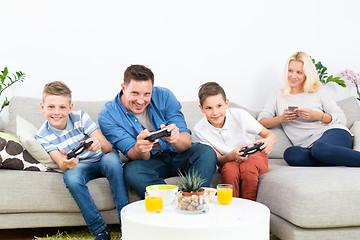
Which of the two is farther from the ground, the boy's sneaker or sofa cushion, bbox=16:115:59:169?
sofa cushion, bbox=16:115:59:169

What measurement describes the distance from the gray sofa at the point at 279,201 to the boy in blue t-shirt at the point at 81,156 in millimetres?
90

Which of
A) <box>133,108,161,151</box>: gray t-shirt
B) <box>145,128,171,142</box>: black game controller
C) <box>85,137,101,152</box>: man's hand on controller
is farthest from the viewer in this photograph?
<box>133,108,161,151</box>: gray t-shirt

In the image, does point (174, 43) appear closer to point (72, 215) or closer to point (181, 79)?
point (181, 79)

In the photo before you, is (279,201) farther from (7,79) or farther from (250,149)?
(7,79)

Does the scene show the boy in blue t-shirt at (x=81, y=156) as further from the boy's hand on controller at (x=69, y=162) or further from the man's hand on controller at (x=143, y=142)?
the man's hand on controller at (x=143, y=142)

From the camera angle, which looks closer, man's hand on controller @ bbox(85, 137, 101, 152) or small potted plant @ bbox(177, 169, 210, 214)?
small potted plant @ bbox(177, 169, 210, 214)

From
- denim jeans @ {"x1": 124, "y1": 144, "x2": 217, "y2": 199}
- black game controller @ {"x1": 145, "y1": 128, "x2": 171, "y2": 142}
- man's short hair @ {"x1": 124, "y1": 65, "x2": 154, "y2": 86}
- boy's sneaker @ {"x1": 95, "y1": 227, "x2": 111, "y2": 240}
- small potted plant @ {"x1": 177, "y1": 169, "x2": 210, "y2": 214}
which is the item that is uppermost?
man's short hair @ {"x1": 124, "y1": 65, "x2": 154, "y2": 86}

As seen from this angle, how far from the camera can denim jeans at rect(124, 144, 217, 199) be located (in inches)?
78.2

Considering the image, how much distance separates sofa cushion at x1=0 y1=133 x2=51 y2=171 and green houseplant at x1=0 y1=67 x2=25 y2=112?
0.75m

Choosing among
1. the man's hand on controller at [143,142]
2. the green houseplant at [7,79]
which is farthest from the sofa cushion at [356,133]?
the green houseplant at [7,79]

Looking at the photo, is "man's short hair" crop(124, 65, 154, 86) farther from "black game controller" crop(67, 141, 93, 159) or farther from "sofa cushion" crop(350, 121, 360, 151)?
"sofa cushion" crop(350, 121, 360, 151)

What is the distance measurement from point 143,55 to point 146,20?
286mm

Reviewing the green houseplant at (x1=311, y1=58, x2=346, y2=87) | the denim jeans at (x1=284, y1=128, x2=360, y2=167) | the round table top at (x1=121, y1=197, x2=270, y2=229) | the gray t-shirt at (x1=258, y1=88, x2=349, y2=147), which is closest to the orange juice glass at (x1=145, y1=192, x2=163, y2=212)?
the round table top at (x1=121, y1=197, x2=270, y2=229)

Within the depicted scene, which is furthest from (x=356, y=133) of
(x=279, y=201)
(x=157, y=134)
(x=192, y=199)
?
(x=192, y=199)
